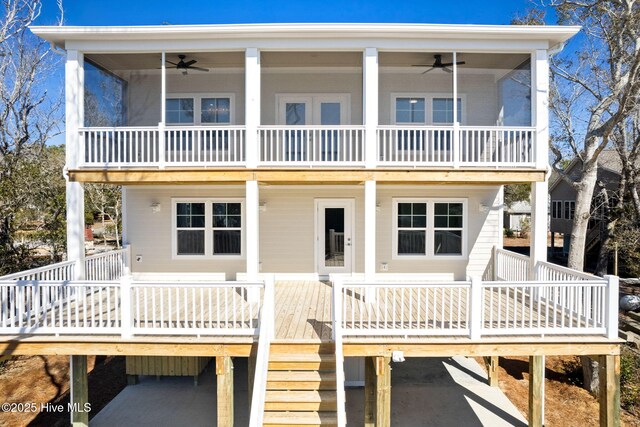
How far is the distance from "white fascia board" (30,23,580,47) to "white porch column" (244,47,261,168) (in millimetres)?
468

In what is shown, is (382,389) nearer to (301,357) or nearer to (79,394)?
(301,357)

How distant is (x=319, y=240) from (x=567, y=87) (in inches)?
370

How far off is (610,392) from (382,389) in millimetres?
3861

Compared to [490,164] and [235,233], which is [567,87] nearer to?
[490,164]

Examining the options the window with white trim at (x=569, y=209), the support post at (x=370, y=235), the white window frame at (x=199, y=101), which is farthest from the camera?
the window with white trim at (x=569, y=209)

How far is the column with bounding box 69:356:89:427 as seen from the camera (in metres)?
7.20

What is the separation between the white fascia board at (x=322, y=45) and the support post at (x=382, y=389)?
668 centimetres

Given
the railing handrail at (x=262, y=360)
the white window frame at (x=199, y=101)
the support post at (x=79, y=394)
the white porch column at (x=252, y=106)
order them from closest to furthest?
the railing handrail at (x=262, y=360), the support post at (x=79, y=394), the white porch column at (x=252, y=106), the white window frame at (x=199, y=101)

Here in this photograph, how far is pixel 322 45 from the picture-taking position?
8.25 meters

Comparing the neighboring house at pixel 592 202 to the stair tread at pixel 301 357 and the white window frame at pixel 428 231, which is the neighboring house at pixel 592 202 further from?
the stair tread at pixel 301 357

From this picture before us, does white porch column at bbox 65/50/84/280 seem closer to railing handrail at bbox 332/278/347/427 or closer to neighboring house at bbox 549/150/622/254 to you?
railing handrail at bbox 332/278/347/427

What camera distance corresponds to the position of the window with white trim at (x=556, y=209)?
25.4m

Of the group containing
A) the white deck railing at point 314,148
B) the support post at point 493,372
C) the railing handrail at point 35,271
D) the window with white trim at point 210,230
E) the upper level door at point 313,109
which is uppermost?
the upper level door at point 313,109

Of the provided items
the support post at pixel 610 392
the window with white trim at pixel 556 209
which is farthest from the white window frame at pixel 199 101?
the window with white trim at pixel 556 209
